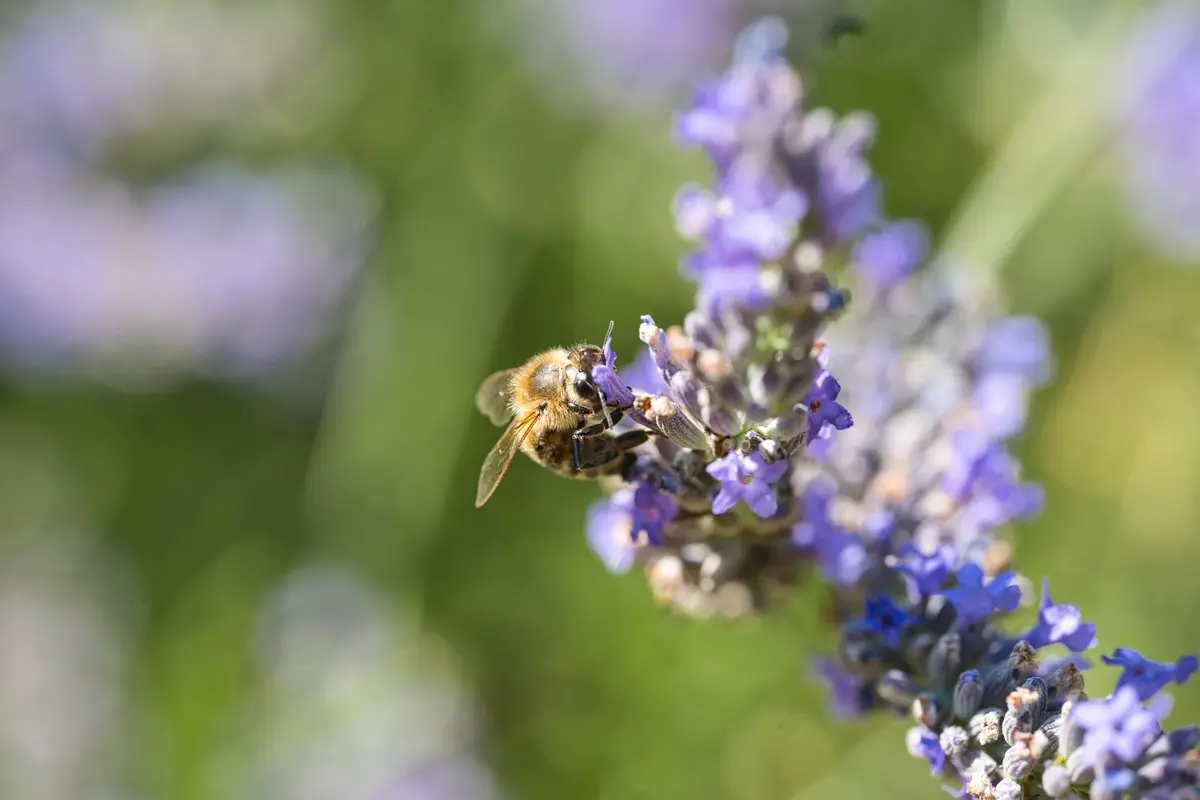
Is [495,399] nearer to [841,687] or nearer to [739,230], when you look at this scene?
[739,230]

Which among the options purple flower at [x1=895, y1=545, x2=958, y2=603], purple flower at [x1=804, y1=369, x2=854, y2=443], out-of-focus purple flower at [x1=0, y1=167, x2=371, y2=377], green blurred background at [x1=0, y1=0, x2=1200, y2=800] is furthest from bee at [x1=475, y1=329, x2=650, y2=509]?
out-of-focus purple flower at [x1=0, y1=167, x2=371, y2=377]

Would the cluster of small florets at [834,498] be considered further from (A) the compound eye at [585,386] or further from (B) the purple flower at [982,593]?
(A) the compound eye at [585,386]

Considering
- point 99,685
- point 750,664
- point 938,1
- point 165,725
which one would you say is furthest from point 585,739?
point 938,1

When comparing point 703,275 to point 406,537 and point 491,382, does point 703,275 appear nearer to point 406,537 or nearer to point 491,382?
point 491,382

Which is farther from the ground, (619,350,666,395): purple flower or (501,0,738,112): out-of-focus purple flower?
(501,0,738,112): out-of-focus purple flower

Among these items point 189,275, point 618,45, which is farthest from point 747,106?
point 189,275

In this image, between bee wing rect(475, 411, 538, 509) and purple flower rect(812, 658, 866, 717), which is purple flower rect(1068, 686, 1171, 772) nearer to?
purple flower rect(812, 658, 866, 717)

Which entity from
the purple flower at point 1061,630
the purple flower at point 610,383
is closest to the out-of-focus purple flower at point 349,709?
the purple flower at point 610,383
